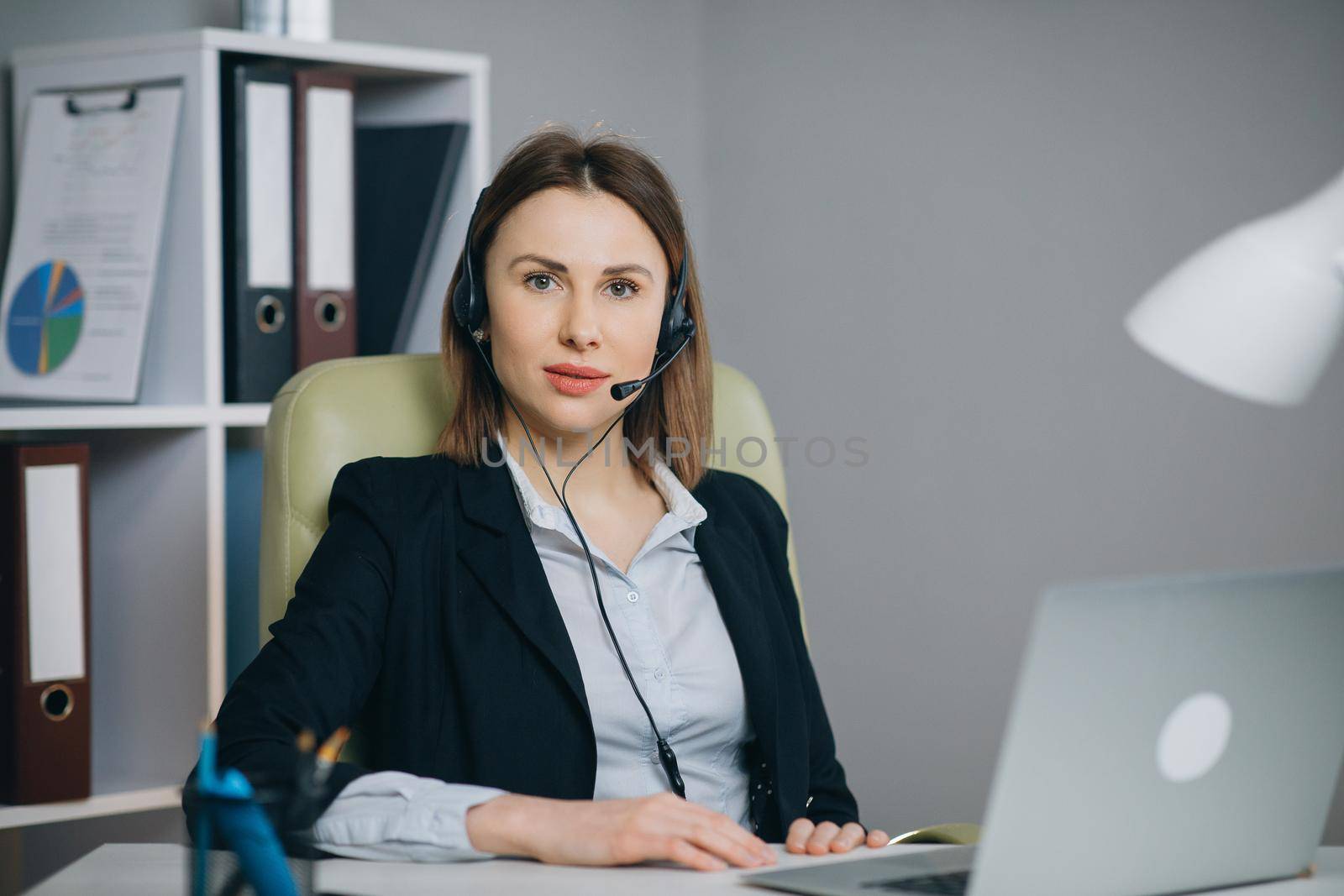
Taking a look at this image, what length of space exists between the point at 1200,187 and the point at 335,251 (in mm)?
1264

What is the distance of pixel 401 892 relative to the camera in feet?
2.99

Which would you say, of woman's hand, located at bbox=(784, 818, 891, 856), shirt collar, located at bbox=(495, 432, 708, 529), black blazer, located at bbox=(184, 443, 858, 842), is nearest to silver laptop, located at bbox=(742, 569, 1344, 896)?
woman's hand, located at bbox=(784, 818, 891, 856)

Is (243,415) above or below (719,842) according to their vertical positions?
above

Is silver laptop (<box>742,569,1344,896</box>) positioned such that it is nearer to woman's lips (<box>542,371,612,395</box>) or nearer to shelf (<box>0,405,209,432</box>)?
woman's lips (<box>542,371,612,395</box>)

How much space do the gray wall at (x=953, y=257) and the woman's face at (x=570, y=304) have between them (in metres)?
0.93

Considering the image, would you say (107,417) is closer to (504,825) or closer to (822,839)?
(504,825)

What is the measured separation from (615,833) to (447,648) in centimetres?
42

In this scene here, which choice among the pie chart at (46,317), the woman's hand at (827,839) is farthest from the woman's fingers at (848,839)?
the pie chart at (46,317)

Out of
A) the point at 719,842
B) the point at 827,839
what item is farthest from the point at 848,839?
the point at 719,842

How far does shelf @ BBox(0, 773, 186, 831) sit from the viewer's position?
1674 millimetres

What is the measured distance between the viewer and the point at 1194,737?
84 centimetres

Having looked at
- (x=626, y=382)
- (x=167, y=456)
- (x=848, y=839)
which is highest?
(x=626, y=382)

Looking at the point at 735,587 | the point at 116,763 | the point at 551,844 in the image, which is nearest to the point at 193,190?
the point at 116,763

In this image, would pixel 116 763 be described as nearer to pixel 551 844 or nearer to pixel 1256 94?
pixel 551 844
